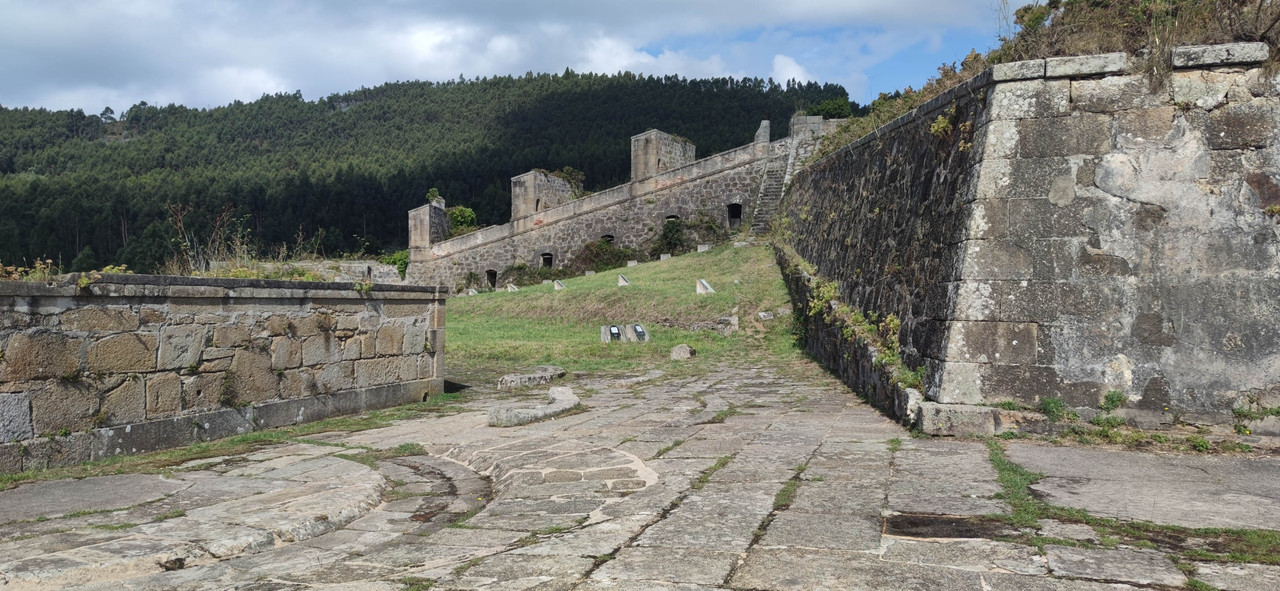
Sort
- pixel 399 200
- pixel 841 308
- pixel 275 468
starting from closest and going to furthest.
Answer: pixel 275 468 < pixel 841 308 < pixel 399 200

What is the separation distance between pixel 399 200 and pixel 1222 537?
238 feet

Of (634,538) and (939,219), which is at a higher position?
(939,219)

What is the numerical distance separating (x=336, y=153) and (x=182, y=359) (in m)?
88.3

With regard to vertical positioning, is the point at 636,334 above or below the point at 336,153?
below

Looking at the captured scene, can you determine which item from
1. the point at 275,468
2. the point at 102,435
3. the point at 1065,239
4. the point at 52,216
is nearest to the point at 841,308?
the point at 1065,239

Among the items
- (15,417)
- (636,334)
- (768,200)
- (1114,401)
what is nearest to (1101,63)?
(1114,401)

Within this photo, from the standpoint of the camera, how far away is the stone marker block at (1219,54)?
5.97 m

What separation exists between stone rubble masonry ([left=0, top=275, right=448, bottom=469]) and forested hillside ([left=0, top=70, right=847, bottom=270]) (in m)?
42.2

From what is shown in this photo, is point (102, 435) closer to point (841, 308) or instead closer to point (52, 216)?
point (841, 308)

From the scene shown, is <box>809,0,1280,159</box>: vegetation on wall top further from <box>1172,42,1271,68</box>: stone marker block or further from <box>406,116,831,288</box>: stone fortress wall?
<box>406,116,831,288</box>: stone fortress wall

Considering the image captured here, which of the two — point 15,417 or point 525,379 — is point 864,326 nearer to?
point 525,379

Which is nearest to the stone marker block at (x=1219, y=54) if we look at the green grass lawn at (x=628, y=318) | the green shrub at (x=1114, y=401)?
the green shrub at (x=1114, y=401)

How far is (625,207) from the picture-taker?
36906 millimetres

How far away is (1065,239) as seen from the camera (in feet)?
20.1
